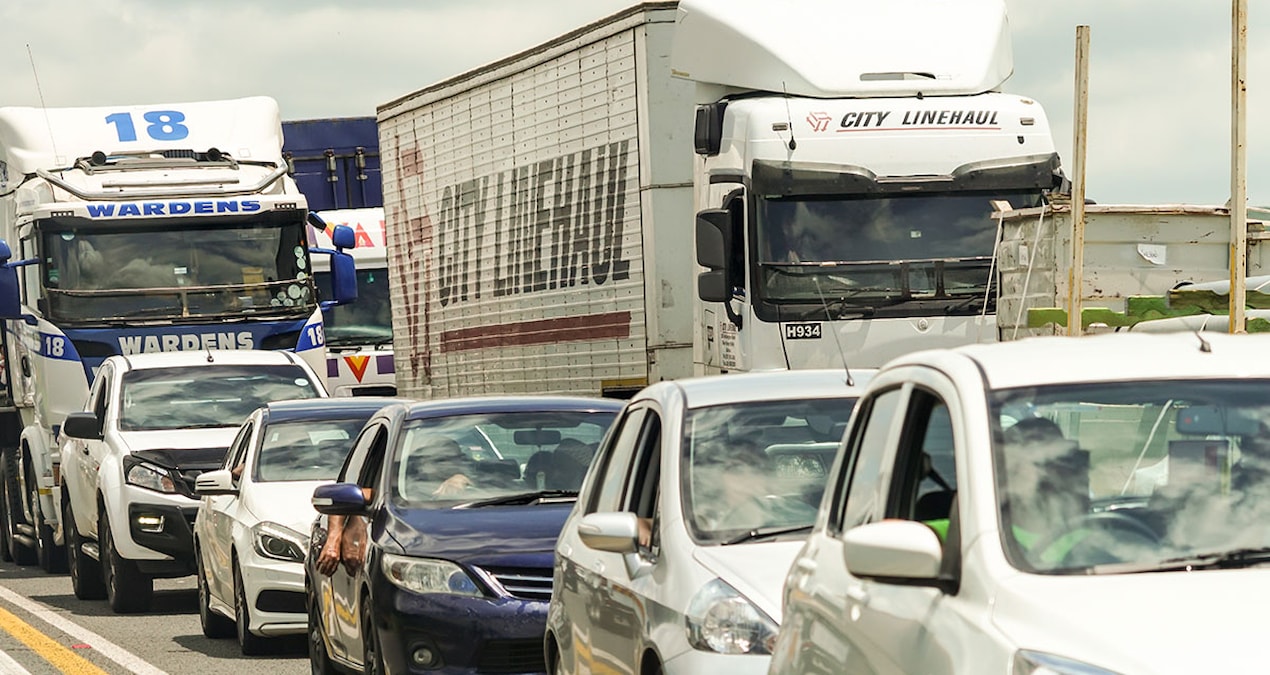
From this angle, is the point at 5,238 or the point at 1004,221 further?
the point at 5,238

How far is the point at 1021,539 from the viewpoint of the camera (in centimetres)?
467

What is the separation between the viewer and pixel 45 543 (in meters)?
22.5

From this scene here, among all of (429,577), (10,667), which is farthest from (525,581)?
(10,667)

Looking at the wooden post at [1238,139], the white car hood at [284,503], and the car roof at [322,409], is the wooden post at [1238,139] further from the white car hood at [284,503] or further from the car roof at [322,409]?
the car roof at [322,409]

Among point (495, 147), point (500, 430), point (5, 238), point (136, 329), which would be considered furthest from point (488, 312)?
point (500, 430)

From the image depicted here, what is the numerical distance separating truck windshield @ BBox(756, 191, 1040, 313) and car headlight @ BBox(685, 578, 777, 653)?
355 inches

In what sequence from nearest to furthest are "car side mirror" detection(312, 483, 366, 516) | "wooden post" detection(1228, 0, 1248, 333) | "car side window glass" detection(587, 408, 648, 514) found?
"car side window glass" detection(587, 408, 648, 514), "wooden post" detection(1228, 0, 1248, 333), "car side mirror" detection(312, 483, 366, 516)

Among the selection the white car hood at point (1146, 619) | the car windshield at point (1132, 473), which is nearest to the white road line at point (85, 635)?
the car windshield at point (1132, 473)

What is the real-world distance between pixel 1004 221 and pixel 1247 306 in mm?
2985

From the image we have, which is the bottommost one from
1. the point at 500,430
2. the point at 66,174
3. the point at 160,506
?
the point at 160,506

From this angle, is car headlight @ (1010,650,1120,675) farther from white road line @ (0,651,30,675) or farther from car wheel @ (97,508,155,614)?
car wheel @ (97,508,155,614)

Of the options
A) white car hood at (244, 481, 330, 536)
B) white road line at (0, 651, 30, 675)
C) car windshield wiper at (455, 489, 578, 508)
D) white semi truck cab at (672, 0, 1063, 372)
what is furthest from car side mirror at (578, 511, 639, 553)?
white semi truck cab at (672, 0, 1063, 372)

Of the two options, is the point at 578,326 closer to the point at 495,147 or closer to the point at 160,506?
the point at 495,147

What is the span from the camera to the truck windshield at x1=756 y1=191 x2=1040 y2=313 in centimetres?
1578
